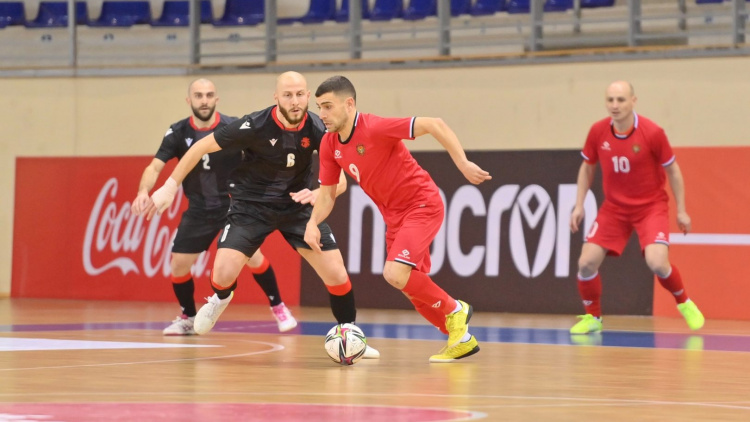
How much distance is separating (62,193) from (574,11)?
738 centimetres

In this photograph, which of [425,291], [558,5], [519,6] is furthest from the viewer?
[519,6]

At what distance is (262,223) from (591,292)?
3.60 m

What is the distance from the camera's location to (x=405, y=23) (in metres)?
17.3

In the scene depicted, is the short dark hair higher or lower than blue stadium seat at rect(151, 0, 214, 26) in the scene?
lower

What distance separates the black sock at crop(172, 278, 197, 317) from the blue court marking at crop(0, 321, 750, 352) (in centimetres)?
53

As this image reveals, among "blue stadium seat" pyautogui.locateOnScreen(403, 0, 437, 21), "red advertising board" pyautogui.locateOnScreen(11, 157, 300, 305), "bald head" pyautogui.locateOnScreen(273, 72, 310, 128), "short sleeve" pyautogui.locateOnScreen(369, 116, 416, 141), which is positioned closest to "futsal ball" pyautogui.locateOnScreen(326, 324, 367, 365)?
"short sleeve" pyautogui.locateOnScreen(369, 116, 416, 141)

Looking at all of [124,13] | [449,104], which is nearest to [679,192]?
[449,104]

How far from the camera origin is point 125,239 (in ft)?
52.1

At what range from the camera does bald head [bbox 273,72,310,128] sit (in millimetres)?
7977

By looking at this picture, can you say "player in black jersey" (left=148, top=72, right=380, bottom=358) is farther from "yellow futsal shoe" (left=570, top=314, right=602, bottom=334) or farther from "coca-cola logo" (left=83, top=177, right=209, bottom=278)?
"coca-cola logo" (left=83, top=177, right=209, bottom=278)

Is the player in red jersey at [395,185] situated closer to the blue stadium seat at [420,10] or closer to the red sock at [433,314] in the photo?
the red sock at [433,314]

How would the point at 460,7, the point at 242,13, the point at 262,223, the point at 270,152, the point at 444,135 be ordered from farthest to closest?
the point at 242,13 < the point at 460,7 < the point at 262,223 < the point at 270,152 < the point at 444,135

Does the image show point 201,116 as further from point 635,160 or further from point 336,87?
point 635,160

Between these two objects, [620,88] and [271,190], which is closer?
[271,190]
